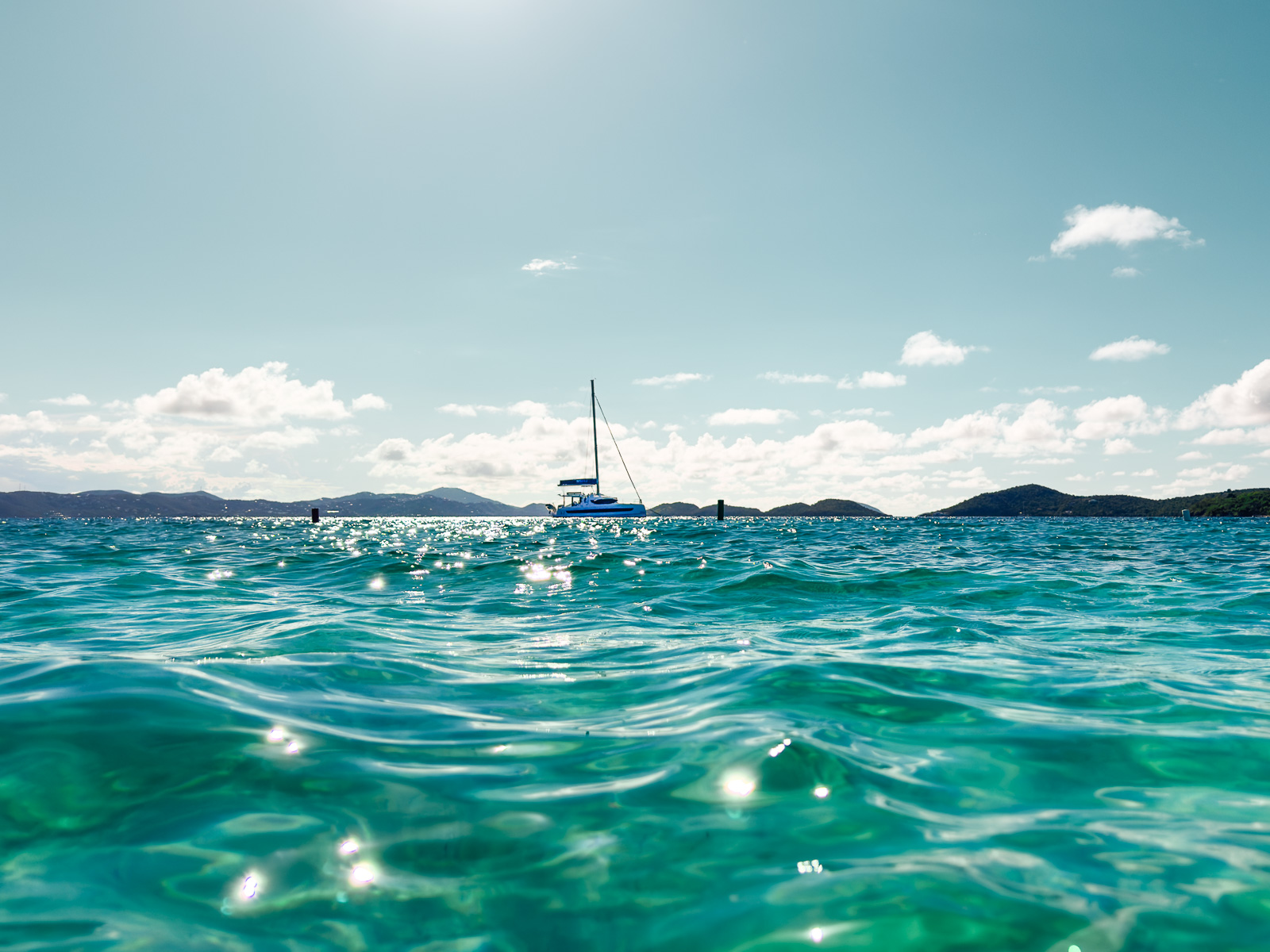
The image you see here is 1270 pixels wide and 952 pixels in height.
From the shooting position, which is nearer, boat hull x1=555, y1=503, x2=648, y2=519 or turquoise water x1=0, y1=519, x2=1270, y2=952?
turquoise water x1=0, y1=519, x2=1270, y2=952

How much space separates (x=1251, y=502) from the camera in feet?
511

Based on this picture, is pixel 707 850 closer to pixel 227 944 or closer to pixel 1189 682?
pixel 227 944

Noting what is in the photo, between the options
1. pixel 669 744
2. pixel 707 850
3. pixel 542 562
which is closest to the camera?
pixel 707 850

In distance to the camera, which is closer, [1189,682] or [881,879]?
[881,879]

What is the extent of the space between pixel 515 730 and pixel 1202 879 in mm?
3344

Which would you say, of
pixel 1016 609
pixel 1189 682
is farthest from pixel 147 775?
pixel 1016 609

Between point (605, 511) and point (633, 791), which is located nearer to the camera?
point (633, 791)

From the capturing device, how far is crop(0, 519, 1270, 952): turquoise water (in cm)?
222

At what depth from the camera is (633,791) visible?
325 cm

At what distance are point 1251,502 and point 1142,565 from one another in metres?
190

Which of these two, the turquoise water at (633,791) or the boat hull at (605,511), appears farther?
the boat hull at (605,511)

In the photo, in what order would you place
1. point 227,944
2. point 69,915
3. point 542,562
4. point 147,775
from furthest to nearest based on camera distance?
1. point 542,562
2. point 147,775
3. point 69,915
4. point 227,944

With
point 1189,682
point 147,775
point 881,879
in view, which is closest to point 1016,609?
point 1189,682

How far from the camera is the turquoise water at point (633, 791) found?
2221mm
